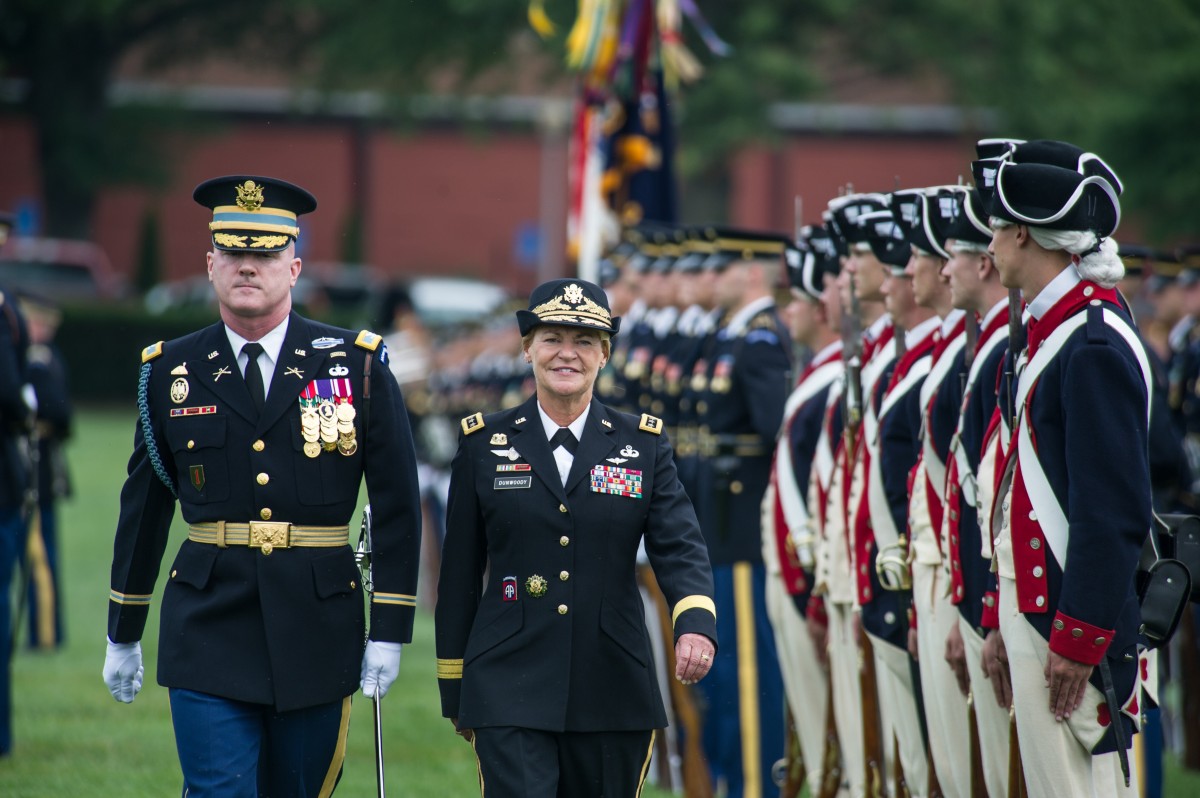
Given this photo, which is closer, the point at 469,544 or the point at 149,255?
the point at 469,544

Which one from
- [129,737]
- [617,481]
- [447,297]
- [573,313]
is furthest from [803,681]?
[447,297]

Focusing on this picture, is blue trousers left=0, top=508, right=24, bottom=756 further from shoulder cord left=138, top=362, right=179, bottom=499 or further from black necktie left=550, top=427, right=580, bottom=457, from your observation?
black necktie left=550, top=427, right=580, bottom=457

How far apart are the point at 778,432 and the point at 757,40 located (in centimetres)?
2200

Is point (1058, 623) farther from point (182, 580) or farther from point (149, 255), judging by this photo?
point (149, 255)

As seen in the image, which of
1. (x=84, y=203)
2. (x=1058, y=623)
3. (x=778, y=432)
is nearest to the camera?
(x=1058, y=623)

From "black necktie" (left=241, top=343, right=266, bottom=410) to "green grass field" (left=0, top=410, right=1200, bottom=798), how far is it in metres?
3.20

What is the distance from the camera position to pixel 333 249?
140ft

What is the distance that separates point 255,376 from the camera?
5477 millimetres

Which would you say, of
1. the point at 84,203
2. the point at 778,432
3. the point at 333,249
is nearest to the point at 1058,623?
the point at 778,432

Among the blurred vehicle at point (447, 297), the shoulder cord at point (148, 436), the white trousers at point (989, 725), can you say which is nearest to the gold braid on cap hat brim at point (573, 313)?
the shoulder cord at point (148, 436)

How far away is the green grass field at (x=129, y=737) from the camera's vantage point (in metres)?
8.33

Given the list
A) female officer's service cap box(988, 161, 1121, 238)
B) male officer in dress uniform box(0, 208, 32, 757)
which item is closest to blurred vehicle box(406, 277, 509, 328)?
male officer in dress uniform box(0, 208, 32, 757)

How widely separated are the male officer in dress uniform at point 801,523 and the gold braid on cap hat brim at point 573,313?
2254 millimetres

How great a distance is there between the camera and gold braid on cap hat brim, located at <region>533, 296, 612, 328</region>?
5.21 m
